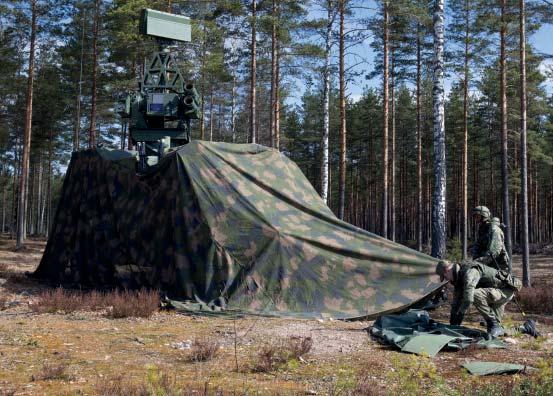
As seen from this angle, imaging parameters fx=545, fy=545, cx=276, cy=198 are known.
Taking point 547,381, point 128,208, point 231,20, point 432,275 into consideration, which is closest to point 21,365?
point 547,381

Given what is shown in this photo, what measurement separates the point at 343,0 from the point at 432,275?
46.9ft

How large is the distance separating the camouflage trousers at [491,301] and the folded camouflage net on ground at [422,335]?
0.33 meters

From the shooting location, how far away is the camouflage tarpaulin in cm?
823

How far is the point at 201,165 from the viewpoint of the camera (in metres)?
8.92

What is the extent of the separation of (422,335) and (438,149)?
8080 mm

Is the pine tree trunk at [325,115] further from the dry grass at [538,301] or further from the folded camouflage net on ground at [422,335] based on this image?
the folded camouflage net on ground at [422,335]

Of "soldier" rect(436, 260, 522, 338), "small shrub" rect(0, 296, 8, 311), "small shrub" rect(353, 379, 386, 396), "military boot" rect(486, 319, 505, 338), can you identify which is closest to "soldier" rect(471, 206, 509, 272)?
"soldier" rect(436, 260, 522, 338)

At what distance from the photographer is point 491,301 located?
6.75 metres

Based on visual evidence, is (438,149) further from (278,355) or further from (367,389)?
(367,389)

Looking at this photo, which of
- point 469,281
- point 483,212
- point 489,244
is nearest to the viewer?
point 469,281

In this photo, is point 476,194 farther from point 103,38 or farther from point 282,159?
point 282,159

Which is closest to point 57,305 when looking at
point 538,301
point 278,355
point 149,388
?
point 278,355

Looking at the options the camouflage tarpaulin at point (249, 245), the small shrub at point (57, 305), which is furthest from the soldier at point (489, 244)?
the small shrub at point (57, 305)

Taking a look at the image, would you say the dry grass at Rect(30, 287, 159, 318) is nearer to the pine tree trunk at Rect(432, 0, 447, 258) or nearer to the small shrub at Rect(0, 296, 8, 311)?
the small shrub at Rect(0, 296, 8, 311)
